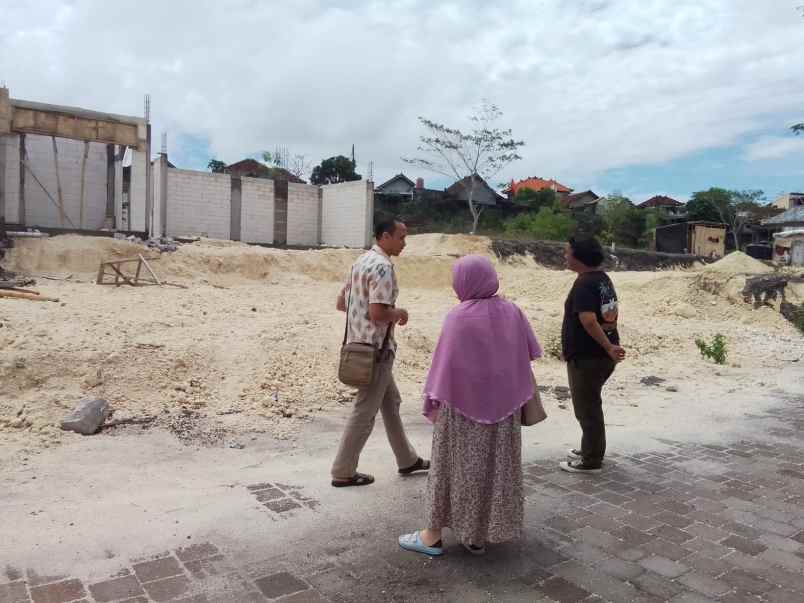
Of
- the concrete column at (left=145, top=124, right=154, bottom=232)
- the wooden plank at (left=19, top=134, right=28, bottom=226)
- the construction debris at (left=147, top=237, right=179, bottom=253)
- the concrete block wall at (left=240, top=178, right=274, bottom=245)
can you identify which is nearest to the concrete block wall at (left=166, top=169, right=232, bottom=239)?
the concrete block wall at (left=240, top=178, right=274, bottom=245)

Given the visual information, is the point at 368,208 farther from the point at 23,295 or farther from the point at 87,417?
the point at 87,417

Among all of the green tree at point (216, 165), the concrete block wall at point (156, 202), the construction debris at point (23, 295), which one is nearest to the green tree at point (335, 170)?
the green tree at point (216, 165)

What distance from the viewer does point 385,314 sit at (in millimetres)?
3736

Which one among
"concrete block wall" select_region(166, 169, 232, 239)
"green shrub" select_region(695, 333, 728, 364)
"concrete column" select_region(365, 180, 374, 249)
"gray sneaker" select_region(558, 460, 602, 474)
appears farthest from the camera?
"concrete column" select_region(365, 180, 374, 249)

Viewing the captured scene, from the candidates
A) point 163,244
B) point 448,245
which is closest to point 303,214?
point 448,245

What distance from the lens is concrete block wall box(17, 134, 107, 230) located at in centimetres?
1648

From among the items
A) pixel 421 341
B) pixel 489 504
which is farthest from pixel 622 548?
pixel 421 341

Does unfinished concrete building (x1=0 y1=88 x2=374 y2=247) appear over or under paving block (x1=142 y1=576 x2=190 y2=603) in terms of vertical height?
over

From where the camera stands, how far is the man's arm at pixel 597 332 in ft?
13.9

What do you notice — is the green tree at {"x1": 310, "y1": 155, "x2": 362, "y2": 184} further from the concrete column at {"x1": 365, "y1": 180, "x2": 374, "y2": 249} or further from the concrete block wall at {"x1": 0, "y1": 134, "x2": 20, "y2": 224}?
the concrete block wall at {"x1": 0, "y1": 134, "x2": 20, "y2": 224}

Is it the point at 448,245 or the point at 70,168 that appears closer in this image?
the point at 70,168

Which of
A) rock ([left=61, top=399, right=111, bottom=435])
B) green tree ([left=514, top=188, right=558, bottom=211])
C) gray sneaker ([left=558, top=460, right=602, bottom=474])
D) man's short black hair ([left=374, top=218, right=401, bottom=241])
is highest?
green tree ([left=514, top=188, right=558, bottom=211])

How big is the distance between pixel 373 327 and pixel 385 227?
2.03 feet

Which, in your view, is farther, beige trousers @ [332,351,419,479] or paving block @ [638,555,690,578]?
beige trousers @ [332,351,419,479]
